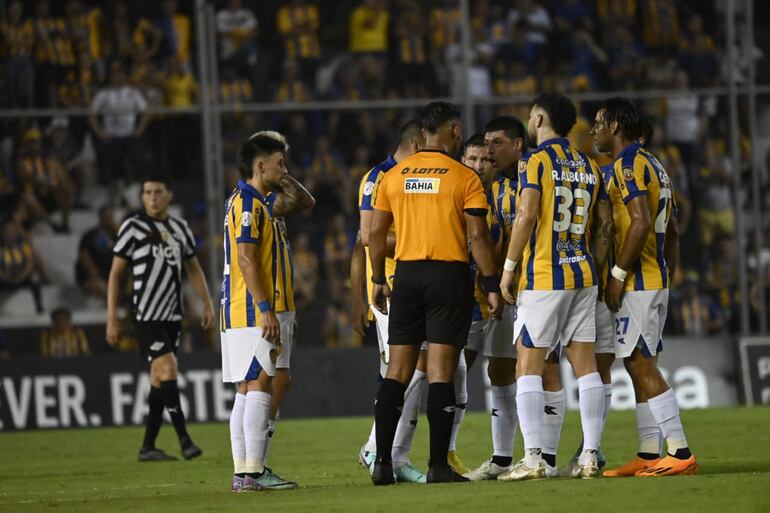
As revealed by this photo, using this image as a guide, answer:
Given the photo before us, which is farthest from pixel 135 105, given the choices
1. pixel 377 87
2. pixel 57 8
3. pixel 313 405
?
pixel 313 405

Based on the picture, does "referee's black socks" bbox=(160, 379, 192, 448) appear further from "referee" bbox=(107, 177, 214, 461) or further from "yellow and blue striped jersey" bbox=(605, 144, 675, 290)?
"yellow and blue striped jersey" bbox=(605, 144, 675, 290)

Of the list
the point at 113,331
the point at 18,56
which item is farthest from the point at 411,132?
the point at 18,56

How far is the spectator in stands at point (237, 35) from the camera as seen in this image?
61.7 feet

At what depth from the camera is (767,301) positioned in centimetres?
1802

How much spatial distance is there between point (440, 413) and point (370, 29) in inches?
476

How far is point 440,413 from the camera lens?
320 inches

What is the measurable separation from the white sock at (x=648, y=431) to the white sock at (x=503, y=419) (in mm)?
818

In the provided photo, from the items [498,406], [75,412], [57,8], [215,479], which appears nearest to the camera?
[498,406]

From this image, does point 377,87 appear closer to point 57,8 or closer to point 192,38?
point 192,38

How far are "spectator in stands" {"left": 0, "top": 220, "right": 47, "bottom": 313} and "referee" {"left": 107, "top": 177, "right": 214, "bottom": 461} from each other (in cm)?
588

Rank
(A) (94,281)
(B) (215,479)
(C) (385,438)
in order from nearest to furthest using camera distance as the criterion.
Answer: (C) (385,438) → (B) (215,479) → (A) (94,281)

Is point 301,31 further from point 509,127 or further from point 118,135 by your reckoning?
point 509,127

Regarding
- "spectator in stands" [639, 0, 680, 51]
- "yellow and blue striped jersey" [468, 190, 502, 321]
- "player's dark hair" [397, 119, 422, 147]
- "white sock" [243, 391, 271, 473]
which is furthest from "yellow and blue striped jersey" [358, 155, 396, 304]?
"spectator in stands" [639, 0, 680, 51]

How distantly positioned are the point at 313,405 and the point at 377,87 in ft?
15.5
